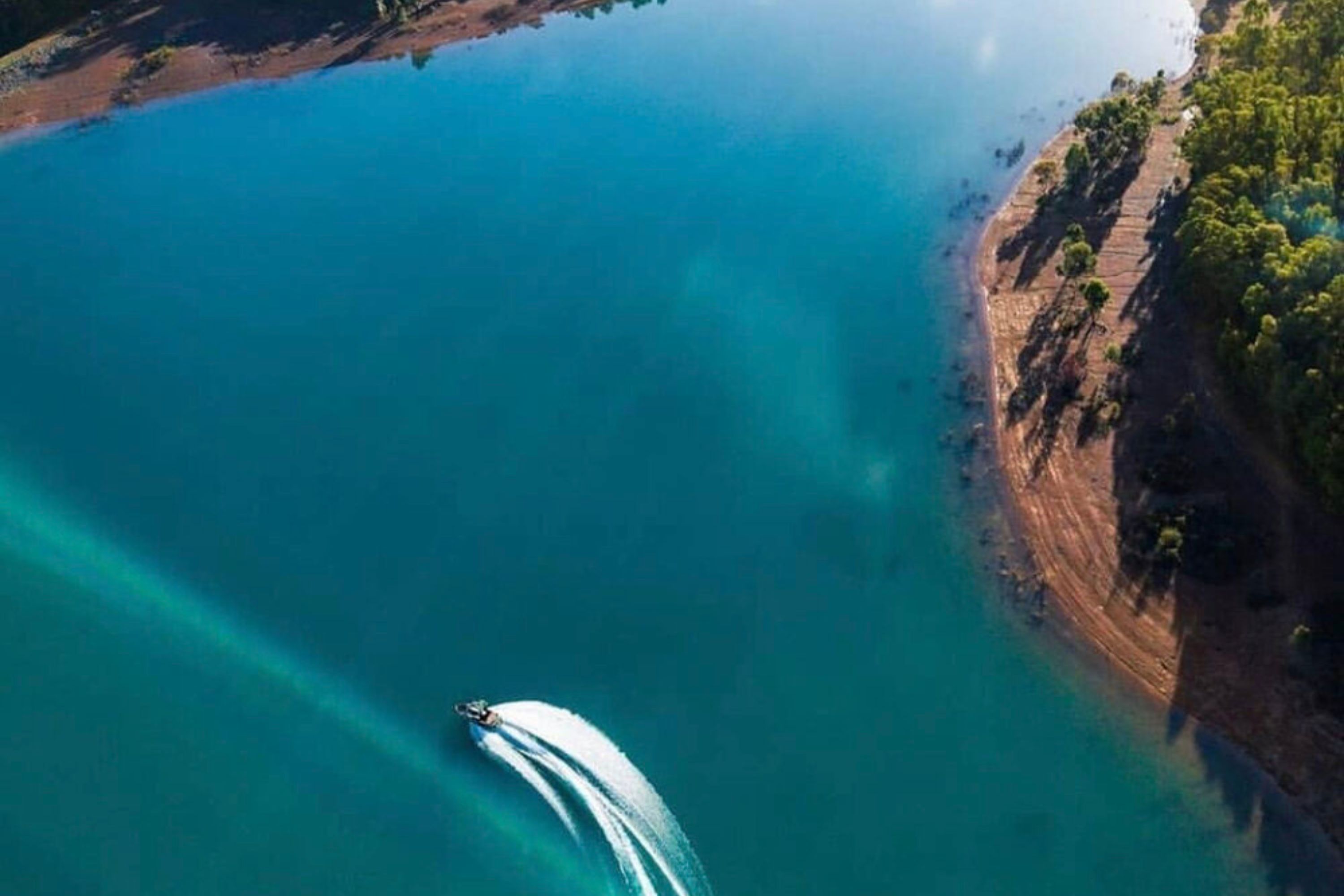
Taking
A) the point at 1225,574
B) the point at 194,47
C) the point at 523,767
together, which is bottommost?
the point at 1225,574

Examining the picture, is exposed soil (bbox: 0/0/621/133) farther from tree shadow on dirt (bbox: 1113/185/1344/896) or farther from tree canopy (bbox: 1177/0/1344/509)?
tree shadow on dirt (bbox: 1113/185/1344/896)

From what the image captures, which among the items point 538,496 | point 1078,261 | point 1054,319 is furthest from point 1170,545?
point 538,496

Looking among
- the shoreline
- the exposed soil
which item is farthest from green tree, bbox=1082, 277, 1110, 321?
the exposed soil

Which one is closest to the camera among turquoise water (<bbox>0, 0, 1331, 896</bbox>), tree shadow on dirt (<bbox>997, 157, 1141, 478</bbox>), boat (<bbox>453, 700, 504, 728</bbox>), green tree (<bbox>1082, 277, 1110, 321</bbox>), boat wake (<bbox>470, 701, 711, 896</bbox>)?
boat wake (<bbox>470, 701, 711, 896</bbox>)

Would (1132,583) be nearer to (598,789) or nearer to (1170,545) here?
(1170,545)

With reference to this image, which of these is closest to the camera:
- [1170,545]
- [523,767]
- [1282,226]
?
[523,767]

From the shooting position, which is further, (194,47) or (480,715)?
(194,47)
